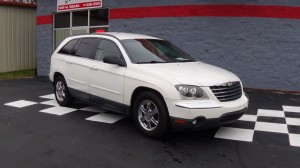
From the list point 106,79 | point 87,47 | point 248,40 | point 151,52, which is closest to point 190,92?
point 151,52

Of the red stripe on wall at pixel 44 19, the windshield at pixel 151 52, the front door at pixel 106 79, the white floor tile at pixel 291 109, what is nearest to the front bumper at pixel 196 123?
the front door at pixel 106 79

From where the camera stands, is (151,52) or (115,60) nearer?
(115,60)

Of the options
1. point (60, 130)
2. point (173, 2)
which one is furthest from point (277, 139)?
point (173, 2)

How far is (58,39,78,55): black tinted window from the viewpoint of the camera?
24.2 feet

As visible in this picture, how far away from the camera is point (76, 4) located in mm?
13453

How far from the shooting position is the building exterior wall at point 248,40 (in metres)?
10.1

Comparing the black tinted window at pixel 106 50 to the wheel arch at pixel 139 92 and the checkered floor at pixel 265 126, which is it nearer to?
the wheel arch at pixel 139 92

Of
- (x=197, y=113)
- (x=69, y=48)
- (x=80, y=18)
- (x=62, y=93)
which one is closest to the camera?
(x=197, y=113)

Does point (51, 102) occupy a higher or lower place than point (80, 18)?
lower

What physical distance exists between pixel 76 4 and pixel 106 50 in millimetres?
7790

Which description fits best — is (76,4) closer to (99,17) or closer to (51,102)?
(99,17)

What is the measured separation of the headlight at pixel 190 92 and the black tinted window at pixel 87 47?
8.09 ft

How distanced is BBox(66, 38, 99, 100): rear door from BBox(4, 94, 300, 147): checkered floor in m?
0.55

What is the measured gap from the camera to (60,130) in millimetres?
5773
